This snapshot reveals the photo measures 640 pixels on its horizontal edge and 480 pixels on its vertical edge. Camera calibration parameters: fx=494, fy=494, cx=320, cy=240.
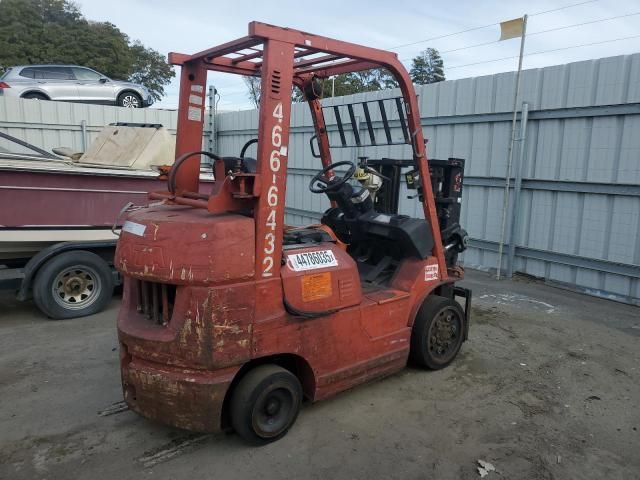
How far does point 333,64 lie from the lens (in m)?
4.05

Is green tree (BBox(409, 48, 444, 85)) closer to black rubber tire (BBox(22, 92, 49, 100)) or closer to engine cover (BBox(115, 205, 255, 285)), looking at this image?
black rubber tire (BBox(22, 92, 49, 100))

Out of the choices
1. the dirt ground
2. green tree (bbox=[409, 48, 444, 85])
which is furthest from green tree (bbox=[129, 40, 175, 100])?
the dirt ground

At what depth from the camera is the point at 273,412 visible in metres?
3.29

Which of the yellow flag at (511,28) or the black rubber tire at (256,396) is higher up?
the yellow flag at (511,28)

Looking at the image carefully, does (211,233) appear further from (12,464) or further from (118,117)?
(118,117)

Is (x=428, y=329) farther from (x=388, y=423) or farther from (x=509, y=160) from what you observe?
(x=509, y=160)

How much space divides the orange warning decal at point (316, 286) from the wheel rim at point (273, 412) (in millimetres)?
629

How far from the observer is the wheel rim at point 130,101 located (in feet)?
50.2

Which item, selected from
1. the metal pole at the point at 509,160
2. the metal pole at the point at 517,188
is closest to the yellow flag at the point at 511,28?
the metal pole at the point at 509,160

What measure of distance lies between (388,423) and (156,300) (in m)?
1.87

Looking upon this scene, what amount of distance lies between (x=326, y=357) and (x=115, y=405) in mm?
1747

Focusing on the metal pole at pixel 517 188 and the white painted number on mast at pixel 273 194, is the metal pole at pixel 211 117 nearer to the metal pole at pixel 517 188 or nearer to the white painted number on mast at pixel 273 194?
the metal pole at pixel 517 188

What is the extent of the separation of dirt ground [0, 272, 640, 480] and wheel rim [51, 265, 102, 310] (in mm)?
693

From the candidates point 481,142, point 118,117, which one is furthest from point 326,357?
point 118,117
